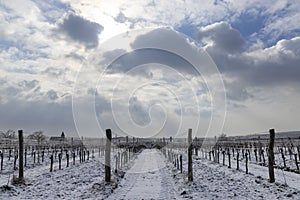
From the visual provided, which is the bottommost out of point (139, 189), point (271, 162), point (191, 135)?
point (139, 189)

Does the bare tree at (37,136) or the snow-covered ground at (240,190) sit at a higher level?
the bare tree at (37,136)

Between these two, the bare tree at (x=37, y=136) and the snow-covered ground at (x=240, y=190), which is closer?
the snow-covered ground at (x=240, y=190)

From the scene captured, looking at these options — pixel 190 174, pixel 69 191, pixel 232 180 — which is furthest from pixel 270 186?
pixel 69 191

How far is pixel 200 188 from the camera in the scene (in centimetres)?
1577

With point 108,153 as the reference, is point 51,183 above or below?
below

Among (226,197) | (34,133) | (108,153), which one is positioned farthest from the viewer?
(34,133)

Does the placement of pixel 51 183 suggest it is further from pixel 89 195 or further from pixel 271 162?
pixel 271 162

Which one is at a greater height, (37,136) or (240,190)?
(37,136)

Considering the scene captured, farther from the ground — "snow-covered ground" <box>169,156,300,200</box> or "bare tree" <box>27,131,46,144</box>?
"bare tree" <box>27,131,46,144</box>

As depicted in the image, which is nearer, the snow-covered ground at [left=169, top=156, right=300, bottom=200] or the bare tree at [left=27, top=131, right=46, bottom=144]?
the snow-covered ground at [left=169, top=156, right=300, bottom=200]

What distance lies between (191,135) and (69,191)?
8611 millimetres

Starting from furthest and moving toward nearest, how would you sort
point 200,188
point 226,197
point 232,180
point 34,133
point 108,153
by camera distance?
point 34,133, point 108,153, point 232,180, point 200,188, point 226,197

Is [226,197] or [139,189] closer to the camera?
[226,197]

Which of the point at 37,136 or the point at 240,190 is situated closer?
the point at 240,190
